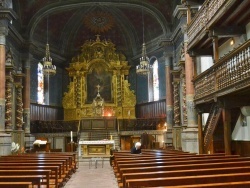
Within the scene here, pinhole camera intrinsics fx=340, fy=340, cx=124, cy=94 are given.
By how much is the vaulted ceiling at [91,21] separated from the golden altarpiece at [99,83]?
40.5 inches

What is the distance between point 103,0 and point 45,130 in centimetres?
1087

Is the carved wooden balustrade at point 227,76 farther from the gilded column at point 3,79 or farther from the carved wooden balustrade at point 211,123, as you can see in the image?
the gilded column at point 3,79

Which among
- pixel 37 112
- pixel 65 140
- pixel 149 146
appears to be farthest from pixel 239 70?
pixel 37 112

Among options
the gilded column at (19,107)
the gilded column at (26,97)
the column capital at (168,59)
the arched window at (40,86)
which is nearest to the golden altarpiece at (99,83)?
the arched window at (40,86)

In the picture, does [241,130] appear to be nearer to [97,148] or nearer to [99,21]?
[97,148]

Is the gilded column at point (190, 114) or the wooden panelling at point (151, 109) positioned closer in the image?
the gilded column at point (190, 114)

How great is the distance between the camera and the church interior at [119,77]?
1302 centimetres

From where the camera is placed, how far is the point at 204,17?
12438mm

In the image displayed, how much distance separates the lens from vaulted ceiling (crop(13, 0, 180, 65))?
78.6ft

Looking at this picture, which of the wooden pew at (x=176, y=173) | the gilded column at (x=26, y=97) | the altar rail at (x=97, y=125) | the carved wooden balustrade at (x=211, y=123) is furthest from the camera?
the altar rail at (x=97, y=125)

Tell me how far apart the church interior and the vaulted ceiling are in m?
0.09

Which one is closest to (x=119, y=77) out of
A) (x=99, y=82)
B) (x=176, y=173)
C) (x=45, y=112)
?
(x=99, y=82)

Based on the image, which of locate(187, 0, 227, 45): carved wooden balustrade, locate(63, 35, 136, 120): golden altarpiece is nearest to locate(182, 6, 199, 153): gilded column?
locate(187, 0, 227, 45): carved wooden balustrade

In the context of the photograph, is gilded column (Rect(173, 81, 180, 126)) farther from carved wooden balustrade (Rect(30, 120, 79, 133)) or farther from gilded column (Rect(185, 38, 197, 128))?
carved wooden balustrade (Rect(30, 120, 79, 133))
